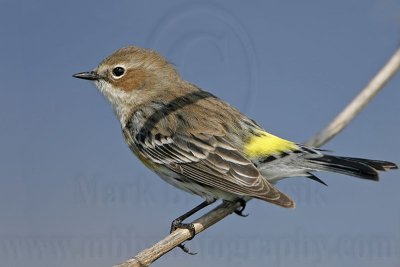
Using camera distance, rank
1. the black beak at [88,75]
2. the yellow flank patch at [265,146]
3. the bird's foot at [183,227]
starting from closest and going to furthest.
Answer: the bird's foot at [183,227], the yellow flank patch at [265,146], the black beak at [88,75]

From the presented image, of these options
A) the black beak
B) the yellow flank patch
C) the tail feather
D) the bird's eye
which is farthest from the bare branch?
the black beak

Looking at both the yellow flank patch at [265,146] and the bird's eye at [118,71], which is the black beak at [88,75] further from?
the yellow flank patch at [265,146]

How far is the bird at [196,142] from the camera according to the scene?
4.90 metres

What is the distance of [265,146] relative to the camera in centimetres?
525

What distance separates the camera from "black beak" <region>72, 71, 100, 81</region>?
605 cm

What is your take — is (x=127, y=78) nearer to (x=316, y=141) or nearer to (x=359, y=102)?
(x=316, y=141)

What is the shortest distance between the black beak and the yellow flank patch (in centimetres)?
172

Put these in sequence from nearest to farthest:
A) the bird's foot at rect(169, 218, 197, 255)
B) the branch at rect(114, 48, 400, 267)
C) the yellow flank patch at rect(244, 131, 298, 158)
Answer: the branch at rect(114, 48, 400, 267) < the bird's foot at rect(169, 218, 197, 255) < the yellow flank patch at rect(244, 131, 298, 158)

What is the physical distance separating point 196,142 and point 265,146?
1.91ft

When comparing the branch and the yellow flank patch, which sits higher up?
the yellow flank patch

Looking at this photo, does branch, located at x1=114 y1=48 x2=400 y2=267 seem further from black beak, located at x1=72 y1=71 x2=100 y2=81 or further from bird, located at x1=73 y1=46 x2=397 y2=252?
black beak, located at x1=72 y1=71 x2=100 y2=81

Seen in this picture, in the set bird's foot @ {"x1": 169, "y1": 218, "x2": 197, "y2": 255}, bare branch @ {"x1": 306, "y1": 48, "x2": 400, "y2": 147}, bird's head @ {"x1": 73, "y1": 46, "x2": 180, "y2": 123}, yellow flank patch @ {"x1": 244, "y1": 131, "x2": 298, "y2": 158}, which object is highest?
bird's head @ {"x1": 73, "y1": 46, "x2": 180, "y2": 123}

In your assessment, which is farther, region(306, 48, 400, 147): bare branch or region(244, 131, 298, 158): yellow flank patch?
region(244, 131, 298, 158): yellow flank patch

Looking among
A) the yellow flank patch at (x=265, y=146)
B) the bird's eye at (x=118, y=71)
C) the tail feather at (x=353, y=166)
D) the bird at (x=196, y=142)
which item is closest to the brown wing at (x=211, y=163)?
the bird at (x=196, y=142)
